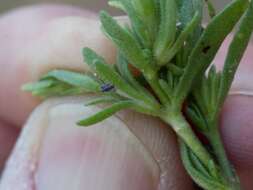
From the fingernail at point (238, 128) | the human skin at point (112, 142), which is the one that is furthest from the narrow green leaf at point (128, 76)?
the fingernail at point (238, 128)

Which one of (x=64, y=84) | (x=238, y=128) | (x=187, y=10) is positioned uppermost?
(x=187, y=10)

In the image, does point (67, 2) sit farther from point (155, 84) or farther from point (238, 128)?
point (155, 84)

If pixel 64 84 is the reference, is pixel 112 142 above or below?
below

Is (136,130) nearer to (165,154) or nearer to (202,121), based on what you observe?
(165,154)

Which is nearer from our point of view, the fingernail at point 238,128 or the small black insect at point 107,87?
the small black insect at point 107,87

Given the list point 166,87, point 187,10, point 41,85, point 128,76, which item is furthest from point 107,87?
point 41,85

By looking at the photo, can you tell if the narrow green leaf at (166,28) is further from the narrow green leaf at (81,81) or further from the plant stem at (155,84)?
the narrow green leaf at (81,81)

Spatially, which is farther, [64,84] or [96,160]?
[96,160]
